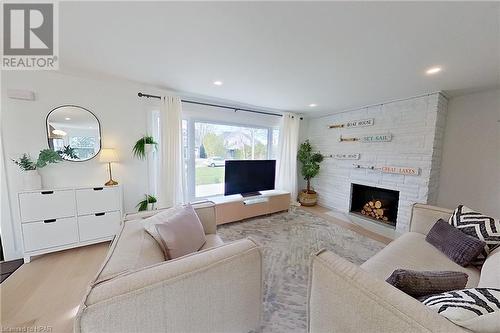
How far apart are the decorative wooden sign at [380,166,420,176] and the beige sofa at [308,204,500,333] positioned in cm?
176

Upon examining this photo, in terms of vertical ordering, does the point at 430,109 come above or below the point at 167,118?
above

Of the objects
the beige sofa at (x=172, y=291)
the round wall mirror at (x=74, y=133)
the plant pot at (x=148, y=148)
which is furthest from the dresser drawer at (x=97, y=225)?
the beige sofa at (x=172, y=291)

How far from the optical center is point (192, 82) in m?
2.47

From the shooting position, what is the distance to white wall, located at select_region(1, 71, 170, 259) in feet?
6.79

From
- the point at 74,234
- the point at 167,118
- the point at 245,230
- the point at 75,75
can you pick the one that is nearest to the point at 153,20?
the point at 167,118

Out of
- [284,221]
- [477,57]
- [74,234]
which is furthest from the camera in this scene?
[284,221]

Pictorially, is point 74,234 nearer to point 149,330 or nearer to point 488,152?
point 149,330

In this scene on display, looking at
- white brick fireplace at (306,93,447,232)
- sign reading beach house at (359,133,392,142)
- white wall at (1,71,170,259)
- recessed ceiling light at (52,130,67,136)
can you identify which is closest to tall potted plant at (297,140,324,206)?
white brick fireplace at (306,93,447,232)

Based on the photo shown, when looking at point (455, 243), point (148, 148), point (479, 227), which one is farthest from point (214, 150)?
point (479, 227)

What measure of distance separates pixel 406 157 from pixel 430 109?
2.43ft

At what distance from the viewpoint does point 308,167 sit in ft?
14.1

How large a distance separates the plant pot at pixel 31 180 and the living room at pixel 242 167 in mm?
13

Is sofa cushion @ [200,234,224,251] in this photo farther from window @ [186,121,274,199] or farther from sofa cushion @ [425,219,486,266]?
sofa cushion @ [425,219,486,266]

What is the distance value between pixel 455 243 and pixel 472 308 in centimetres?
123
